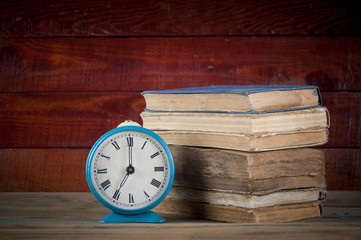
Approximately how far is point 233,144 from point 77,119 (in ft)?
2.53

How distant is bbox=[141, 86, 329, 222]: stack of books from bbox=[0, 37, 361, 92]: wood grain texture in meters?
0.45

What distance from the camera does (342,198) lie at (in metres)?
1.57

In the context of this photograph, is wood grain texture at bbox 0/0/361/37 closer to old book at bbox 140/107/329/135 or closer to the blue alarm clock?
old book at bbox 140/107/329/135

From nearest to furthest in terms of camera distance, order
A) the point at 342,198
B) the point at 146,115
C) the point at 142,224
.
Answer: the point at 142,224 → the point at 146,115 → the point at 342,198

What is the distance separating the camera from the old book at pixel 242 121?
3.88 ft

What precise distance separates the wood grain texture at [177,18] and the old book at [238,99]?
488mm

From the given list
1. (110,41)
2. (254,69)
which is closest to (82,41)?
(110,41)

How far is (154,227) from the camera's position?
3.79 feet

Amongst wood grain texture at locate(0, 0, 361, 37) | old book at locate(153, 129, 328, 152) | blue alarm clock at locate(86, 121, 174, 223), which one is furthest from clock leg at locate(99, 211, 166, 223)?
wood grain texture at locate(0, 0, 361, 37)

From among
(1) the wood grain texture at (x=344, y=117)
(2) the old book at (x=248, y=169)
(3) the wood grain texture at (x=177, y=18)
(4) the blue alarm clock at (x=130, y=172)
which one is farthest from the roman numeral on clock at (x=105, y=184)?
(1) the wood grain texture at (x=344, y=117)

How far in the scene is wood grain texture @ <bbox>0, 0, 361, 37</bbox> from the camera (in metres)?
1.76

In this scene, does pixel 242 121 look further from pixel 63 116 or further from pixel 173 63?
pixel 63 116

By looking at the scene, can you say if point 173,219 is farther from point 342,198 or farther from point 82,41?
point 82,41

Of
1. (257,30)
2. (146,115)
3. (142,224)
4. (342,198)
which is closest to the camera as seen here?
(142,224)
